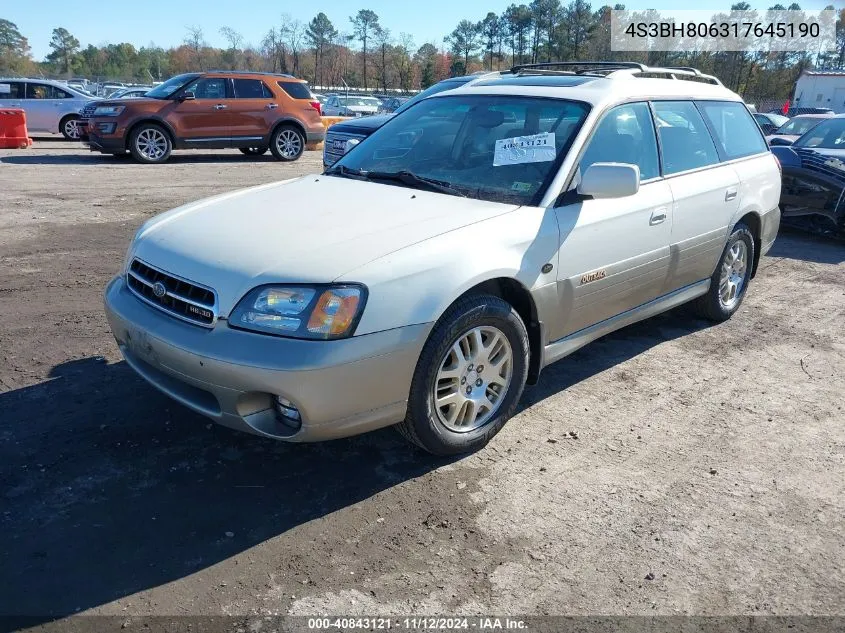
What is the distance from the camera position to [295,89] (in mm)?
15555

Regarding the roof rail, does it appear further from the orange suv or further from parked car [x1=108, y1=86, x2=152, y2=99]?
parked car [x1=108, y1=86, x2=152, y2=99]

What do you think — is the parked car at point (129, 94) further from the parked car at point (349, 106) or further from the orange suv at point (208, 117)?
the parked car at point (349, 106)

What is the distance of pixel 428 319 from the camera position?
3.05 metres

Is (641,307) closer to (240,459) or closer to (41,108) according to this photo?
(240,459)

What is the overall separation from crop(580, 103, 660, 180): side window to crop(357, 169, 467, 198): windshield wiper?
0.72 meters

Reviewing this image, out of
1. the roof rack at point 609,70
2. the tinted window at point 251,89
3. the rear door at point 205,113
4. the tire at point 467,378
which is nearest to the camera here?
the tire at point 467,378

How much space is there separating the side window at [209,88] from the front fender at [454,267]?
40.6ft

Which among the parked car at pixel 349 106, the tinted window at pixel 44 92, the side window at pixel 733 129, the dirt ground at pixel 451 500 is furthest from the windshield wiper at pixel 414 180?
the parked car at pixel 349 106

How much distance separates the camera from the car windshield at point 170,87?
14.0 meters

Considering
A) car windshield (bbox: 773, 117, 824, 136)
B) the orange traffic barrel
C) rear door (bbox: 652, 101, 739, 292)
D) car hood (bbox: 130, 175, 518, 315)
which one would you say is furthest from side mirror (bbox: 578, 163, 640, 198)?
the orange traffic barrel

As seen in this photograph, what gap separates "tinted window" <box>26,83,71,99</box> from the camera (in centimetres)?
1714

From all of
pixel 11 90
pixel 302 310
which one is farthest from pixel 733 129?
pixel 11 90

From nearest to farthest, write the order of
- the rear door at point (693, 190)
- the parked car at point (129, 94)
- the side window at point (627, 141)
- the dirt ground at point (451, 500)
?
the dirt ground at point (451, 500) < the side window at point (627, 141) < the rear door at point (693, 190) < the parked car at point (129, 94)

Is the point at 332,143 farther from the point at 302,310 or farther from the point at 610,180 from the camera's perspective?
the point at 302,310
